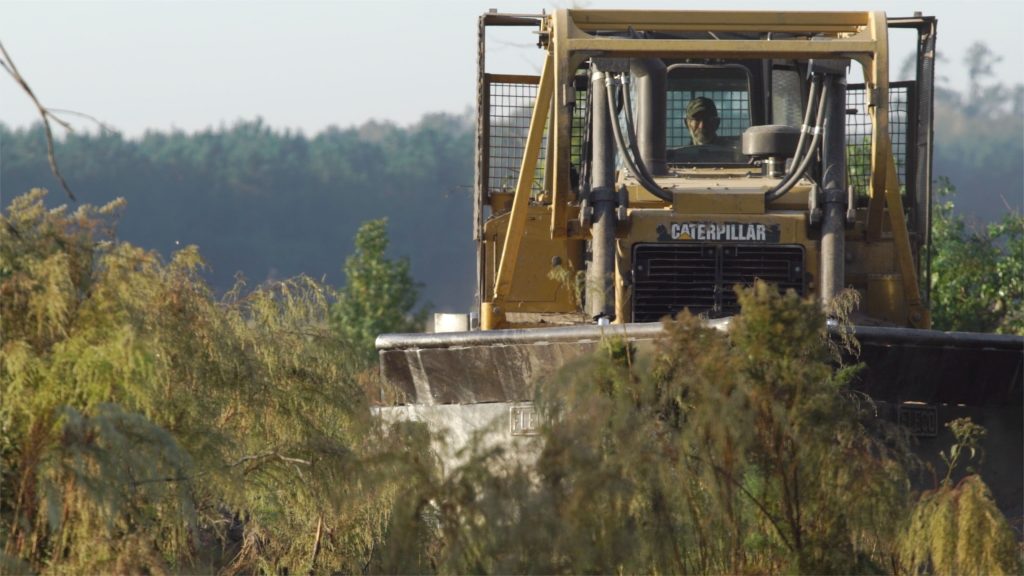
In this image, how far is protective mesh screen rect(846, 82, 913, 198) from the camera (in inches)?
504

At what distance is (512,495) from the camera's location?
7.78m

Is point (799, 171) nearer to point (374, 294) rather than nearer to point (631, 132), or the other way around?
point (631, 132)

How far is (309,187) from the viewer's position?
9425 cm

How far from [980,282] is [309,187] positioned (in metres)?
76.6

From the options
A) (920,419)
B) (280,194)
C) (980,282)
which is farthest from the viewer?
(280,194)

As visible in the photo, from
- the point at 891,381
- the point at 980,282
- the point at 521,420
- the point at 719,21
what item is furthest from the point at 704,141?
the point at 980,282

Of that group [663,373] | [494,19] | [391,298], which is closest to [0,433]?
[663,373]

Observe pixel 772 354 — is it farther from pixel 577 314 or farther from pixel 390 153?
pixel 390 153

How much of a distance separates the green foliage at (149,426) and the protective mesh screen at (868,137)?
14.2 ft

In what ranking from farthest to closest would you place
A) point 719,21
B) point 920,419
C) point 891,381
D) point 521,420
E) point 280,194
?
point 280,194, point 719,21, point 521,420, point 920,419, point 891,381

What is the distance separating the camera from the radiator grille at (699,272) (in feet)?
37.3

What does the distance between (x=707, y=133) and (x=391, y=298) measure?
13589 mm

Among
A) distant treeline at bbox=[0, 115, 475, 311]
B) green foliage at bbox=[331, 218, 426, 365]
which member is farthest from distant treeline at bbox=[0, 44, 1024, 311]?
green foliage at bbox=[331, 218, 426, 365]

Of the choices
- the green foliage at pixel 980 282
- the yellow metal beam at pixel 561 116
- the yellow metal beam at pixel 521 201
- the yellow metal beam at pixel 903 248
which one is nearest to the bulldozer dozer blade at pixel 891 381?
the yellow metal beam at pixel 521 201
